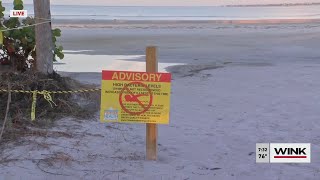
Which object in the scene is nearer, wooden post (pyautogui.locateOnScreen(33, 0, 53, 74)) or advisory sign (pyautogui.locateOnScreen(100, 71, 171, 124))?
advisory sign (pyautogui.locateOnScreen(100, 71, 171, 124))

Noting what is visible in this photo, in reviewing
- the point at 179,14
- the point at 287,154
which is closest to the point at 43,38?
the point at 287,154

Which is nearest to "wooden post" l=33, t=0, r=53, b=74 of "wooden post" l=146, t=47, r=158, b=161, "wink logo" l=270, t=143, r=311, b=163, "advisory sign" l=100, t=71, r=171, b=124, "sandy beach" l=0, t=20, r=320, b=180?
"sandy beach" l=0, t=20, r=320, b=180

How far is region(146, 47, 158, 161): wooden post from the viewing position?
21.0ft

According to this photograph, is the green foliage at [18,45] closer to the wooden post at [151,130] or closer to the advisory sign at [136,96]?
the advisory sign at [136,96]

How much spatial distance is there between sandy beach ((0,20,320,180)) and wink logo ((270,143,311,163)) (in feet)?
0.35

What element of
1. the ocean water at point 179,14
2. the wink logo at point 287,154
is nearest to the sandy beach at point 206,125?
the wink logo at point 287,154

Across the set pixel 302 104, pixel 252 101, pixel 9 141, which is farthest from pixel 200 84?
pixel 9 141

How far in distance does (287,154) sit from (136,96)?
182 cm

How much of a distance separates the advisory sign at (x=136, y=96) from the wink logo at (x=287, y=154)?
1.25 meters

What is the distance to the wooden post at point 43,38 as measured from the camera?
8891 mm

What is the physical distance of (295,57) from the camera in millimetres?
17734

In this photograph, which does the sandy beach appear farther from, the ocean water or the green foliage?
the ocean water

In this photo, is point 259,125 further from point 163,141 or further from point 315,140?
point 163,141

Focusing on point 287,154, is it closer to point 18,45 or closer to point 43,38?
point 43,38
